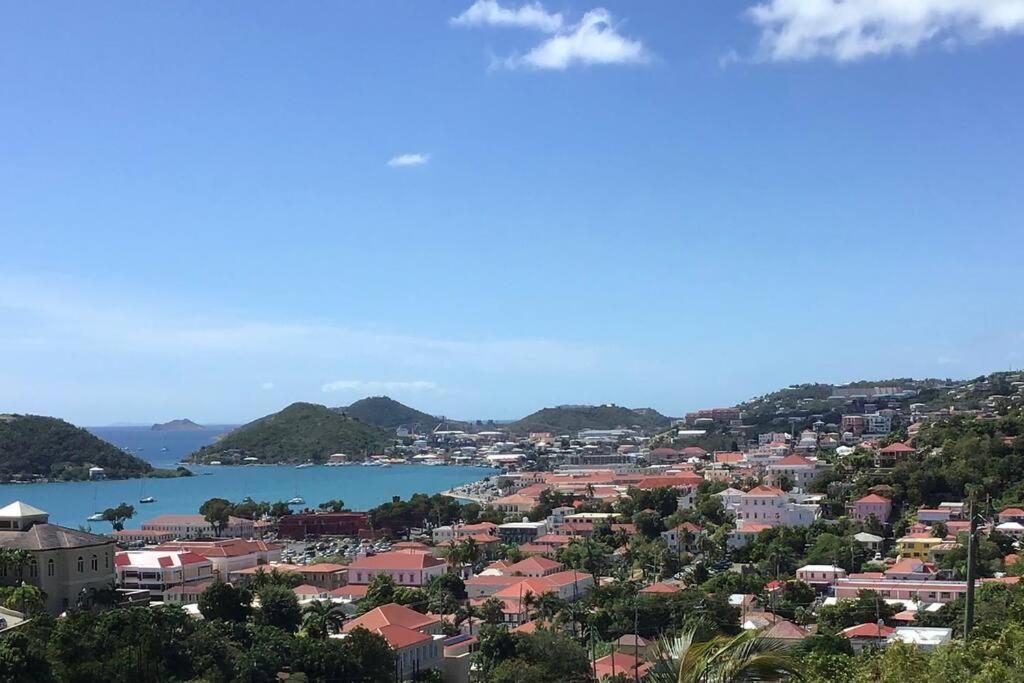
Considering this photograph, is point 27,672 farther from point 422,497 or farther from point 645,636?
point 422,497

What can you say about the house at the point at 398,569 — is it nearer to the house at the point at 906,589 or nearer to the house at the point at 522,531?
the house at the point at 522,531

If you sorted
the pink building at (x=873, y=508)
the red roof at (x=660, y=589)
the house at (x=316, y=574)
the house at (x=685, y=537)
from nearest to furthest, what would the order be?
the red roof at (x=660, y=589)
the house at (x=316, y=574)
the house at (x=685, y=537)
the pink building at (x=873, y=508)

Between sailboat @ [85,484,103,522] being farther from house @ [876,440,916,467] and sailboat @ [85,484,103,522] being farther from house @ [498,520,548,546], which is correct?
house @ [876,440,916,467]

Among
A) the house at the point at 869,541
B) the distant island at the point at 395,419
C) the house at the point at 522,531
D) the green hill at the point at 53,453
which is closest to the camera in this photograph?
the house at the point at 869,541

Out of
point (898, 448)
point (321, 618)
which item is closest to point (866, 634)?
point (321, 618)

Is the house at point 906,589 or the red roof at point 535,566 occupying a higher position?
the red roof at point 535,566

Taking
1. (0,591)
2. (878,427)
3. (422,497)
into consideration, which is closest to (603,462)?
(878,427)

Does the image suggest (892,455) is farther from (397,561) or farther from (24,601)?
(24,601)

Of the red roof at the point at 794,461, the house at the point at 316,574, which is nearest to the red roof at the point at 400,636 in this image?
the house at the point at 316,574
